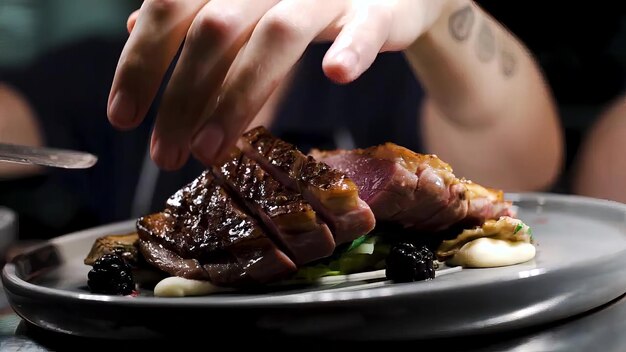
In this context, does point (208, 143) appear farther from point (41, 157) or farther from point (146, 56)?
point (41, 157)

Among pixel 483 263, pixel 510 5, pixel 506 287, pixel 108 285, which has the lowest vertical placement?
pixel 108 285

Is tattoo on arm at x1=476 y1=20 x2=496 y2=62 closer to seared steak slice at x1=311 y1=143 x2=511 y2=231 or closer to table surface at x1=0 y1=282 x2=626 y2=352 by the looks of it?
seared steak slice at x1=311 y1=143 x2=511 y2=231

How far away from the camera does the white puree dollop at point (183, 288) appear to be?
1269mm

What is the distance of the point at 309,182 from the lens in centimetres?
132

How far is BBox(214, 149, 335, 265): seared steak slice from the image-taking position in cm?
126

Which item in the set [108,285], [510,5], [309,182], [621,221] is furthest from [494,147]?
[108,285]

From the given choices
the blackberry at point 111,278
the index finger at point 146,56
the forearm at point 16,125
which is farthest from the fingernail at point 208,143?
the forearm at point 16,125

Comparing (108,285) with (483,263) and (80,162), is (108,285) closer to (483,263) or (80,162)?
(80,162)

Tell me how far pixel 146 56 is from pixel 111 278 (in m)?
0.41

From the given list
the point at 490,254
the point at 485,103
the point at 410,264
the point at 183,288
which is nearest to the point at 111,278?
the point at 183,288

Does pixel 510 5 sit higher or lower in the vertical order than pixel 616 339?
higher

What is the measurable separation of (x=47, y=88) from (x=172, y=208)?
→ 8.64 ft

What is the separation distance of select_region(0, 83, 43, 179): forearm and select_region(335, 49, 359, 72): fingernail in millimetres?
3045

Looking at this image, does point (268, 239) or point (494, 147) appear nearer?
point (268, 239)
